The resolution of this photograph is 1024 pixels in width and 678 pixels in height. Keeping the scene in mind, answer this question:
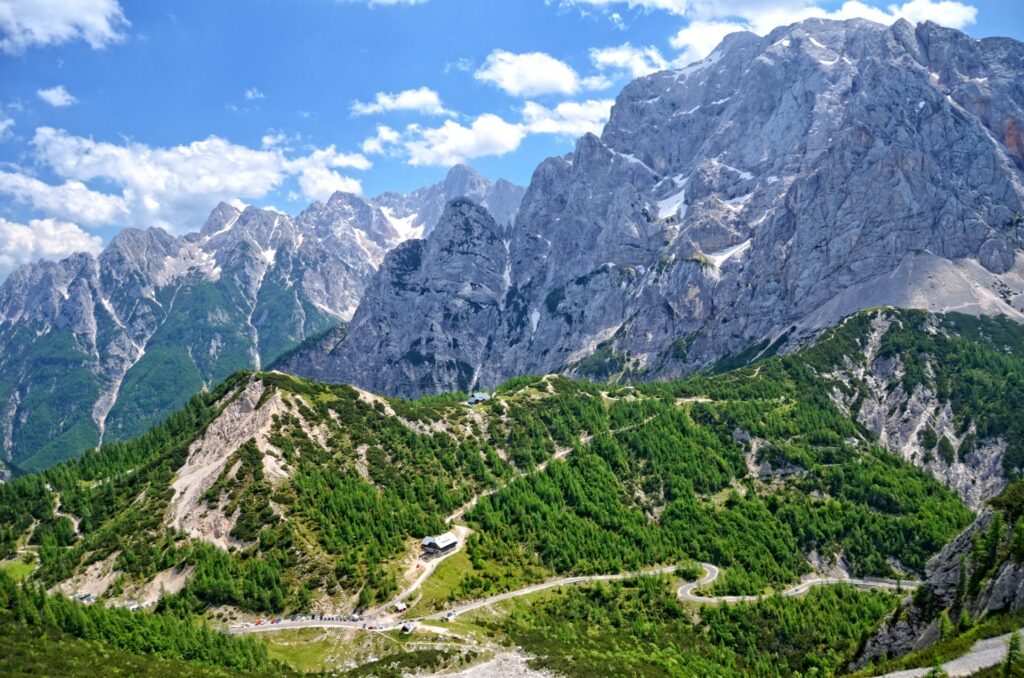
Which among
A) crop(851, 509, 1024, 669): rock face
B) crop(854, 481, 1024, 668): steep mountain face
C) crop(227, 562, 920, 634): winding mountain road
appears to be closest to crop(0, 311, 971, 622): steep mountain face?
crop(227, 562, 920, 634): winding mountain road

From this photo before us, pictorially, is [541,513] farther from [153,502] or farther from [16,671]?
[16,671]

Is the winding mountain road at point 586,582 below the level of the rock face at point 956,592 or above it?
below

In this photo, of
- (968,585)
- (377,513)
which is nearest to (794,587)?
(377,513)

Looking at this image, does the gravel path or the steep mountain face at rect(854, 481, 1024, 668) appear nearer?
the gravel path

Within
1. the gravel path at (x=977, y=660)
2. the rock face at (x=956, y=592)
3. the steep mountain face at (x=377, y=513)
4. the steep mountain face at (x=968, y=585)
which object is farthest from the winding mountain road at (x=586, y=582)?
the gravel path at (x=977, y=660)

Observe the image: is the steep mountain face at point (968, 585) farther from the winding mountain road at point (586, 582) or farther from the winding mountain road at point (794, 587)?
the winding mountain road at point (586, 582)

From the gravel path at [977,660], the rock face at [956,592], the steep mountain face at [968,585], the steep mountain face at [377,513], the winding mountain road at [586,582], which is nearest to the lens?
the gravel path at [977,660]

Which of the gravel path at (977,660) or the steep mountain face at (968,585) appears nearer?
the gravel path at (977,660)

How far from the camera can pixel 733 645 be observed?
125875 millimetres

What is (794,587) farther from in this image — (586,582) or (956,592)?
(956,592)

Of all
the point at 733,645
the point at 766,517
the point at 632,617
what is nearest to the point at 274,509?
the point at 632,617

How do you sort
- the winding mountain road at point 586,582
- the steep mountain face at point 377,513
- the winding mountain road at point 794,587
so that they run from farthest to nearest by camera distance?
the winding mountain road at point 794,587, the steep mountain face at point 377,513, the winding mountain road at point 586,582

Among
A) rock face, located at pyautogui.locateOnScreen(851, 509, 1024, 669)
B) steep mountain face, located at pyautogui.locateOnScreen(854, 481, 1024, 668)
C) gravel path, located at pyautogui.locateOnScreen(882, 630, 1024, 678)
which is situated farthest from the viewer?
rock face, located at pyautogui.locateOnScreen(851, 509, 1024, 669)

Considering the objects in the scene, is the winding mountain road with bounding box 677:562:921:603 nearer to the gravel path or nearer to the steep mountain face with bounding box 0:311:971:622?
the steep mountain face with bounding box 0:311:971:622
